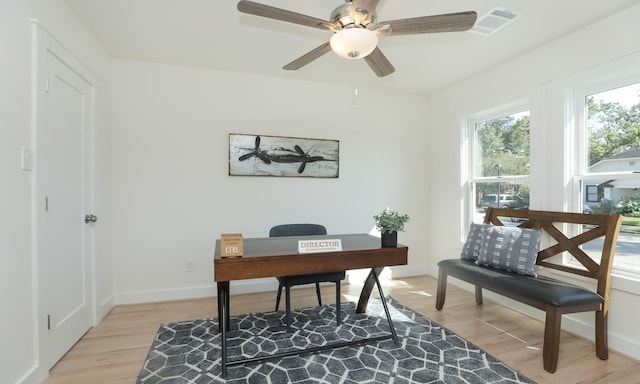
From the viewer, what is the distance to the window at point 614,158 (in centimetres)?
227

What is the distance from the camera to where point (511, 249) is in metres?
2.60

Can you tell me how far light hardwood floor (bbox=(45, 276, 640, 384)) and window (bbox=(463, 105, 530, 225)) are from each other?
110 centimetres

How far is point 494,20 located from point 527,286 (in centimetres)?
200

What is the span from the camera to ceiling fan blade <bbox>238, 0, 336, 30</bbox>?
4.97ft

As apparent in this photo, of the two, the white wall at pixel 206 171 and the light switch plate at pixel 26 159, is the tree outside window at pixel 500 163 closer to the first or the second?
the white wall at pixel 206 171

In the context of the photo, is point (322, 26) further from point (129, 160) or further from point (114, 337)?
point (114, 337)

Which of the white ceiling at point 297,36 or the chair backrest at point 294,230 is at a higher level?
the white ceiling at point 297,36

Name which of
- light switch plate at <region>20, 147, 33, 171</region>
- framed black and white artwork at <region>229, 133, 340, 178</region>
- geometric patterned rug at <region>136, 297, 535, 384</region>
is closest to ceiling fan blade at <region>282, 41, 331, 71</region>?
framed black and white artwork at <region>229, 133, 340, 178</region>

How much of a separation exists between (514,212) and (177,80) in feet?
12.1

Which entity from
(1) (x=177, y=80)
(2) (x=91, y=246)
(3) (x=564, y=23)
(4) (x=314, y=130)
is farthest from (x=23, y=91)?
(3) (x=564, y=23)

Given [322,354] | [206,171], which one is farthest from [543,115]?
[206,171]

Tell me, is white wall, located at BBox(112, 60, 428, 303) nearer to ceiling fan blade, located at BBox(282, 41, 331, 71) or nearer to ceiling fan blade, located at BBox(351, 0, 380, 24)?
ceiling fan blade, located at BBox(282, 41, 331, 71)

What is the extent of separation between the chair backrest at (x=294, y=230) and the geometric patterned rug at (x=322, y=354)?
2.44ft

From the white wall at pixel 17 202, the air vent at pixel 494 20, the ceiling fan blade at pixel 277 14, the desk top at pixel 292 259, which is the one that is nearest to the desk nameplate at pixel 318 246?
the desk top at pixel 292 259
